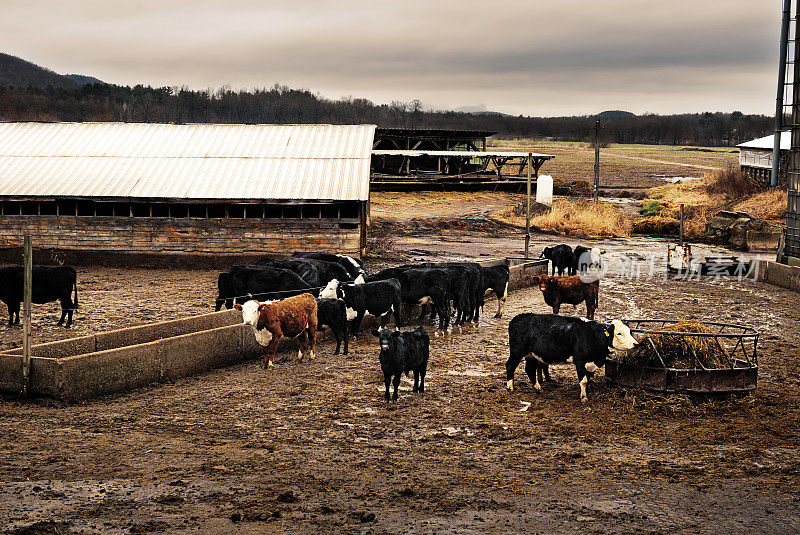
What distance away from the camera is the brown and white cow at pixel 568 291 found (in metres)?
19.0

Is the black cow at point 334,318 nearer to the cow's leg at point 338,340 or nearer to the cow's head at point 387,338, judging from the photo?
the cow's leg at point 338,340

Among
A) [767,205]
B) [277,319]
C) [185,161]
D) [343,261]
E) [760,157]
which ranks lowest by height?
[277,319]

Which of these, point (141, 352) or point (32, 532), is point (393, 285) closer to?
point (141, 352)

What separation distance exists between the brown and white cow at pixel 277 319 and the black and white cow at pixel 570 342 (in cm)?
397

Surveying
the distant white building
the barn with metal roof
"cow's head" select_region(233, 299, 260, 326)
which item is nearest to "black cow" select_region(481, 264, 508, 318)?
"cow's head" select_region(233, 299, 260, 326)

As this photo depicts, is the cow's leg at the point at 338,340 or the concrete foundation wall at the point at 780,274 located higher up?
the concrete foundation wall at the point at 780,274

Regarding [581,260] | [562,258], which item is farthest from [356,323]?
[581,260]

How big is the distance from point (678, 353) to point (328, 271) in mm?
10149

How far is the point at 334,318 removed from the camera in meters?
15.8

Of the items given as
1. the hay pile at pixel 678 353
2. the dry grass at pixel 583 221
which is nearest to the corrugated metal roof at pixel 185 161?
the dry grass at pixel 583 221

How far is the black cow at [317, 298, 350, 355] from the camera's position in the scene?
15648 mm

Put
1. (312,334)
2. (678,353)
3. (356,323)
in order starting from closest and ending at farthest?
1. (678,353)
2. (312,334)
3. (356,323)

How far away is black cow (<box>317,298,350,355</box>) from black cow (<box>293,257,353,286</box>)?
14.6 ft

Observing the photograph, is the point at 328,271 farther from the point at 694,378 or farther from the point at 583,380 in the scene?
the point at 694,378
